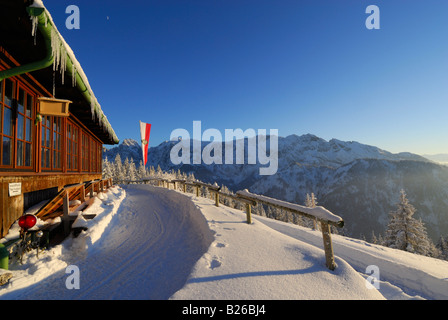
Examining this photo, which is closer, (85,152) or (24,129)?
(24,129)

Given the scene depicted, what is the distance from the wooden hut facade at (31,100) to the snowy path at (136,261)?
2207mm

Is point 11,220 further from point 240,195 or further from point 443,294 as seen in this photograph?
point 443,294

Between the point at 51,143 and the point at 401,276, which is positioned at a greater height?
the point at 51,143

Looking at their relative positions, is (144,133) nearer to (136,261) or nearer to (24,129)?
(24,129)

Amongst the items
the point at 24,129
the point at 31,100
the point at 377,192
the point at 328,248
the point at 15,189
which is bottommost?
the point at 377,192

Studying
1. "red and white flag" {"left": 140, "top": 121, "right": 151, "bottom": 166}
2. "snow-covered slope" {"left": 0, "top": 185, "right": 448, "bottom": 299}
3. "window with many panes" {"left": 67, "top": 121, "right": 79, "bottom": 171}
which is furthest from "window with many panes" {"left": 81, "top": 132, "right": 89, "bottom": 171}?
"snow-covered slope" {"left": 0, "top": 185, "right": 448, "bottom": 299}

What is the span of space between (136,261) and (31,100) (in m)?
6.01

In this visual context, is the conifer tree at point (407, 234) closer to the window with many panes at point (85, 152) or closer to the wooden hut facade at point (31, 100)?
the wooden hut facade at point (31, 100)

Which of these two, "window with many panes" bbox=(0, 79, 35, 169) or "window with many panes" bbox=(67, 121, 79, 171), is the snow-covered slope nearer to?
"window with many panes" bbox=(0, 79, 35, 169)

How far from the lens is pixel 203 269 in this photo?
3.40 meters

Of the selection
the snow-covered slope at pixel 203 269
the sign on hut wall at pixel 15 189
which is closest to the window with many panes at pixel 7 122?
the sign on hut wall at pixel 15 189

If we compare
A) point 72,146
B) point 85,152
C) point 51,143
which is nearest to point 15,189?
point 51,143

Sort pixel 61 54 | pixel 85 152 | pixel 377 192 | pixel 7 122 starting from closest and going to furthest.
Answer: pixel 61 54
pixel 7 122
pixel 85 152
pixel 377 192

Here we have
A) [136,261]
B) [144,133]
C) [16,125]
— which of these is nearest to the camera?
[136,261]
